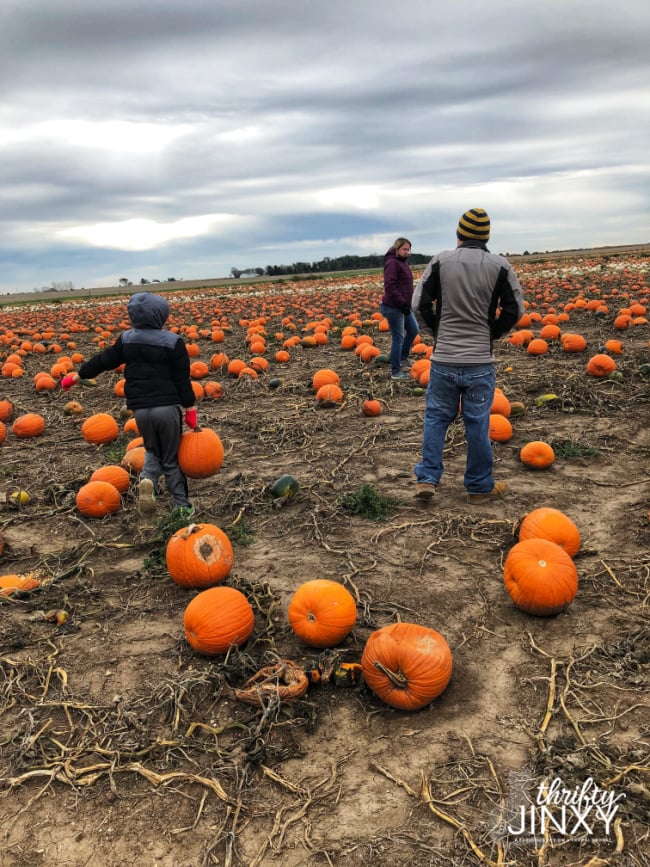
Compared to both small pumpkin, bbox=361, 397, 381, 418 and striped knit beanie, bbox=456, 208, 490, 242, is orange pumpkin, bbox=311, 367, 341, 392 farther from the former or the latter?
striped knit beanie, bbox=456, 208, 490, 242

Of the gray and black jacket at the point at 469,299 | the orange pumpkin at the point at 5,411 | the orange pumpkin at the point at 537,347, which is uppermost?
the gray and black jacket at the point at 469,299

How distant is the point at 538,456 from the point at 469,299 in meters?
2.12

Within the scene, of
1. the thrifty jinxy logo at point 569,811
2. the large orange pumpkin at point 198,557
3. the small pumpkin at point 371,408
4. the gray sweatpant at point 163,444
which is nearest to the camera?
the thrifty jinxy logo at point 569,811

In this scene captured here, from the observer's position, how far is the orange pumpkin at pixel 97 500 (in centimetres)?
645

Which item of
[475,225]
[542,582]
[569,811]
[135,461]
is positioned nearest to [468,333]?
[475,225]

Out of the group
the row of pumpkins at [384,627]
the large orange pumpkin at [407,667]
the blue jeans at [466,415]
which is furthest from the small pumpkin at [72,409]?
the large orange pumpkin at [407,667]

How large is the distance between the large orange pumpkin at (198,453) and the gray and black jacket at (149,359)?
48 cm

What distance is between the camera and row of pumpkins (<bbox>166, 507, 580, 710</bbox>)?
355cm

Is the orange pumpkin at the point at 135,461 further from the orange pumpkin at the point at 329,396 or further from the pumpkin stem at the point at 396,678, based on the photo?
the pumpkin stem at the point at 396,678

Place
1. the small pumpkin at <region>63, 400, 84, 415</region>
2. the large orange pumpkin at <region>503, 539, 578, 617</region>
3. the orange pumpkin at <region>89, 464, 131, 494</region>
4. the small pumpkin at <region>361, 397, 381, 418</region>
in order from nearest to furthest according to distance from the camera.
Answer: the large orange pumpkin at <region>503, 539, 578, 617</region> → the orange pumpkin at <region>89, 464, 131, 494</region> → the small pumpkin at <region>361, 397, 381, 418</region> → the small pumpkin at <region>63, 400, 84, 415</region>

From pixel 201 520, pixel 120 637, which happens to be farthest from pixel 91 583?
pixel 201 520

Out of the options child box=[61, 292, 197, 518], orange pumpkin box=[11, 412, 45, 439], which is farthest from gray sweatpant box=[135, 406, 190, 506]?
orange pumpkin box=[11, 412, 45, 439]

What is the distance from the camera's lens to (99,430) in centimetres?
880

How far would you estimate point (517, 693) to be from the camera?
3.62 meters
